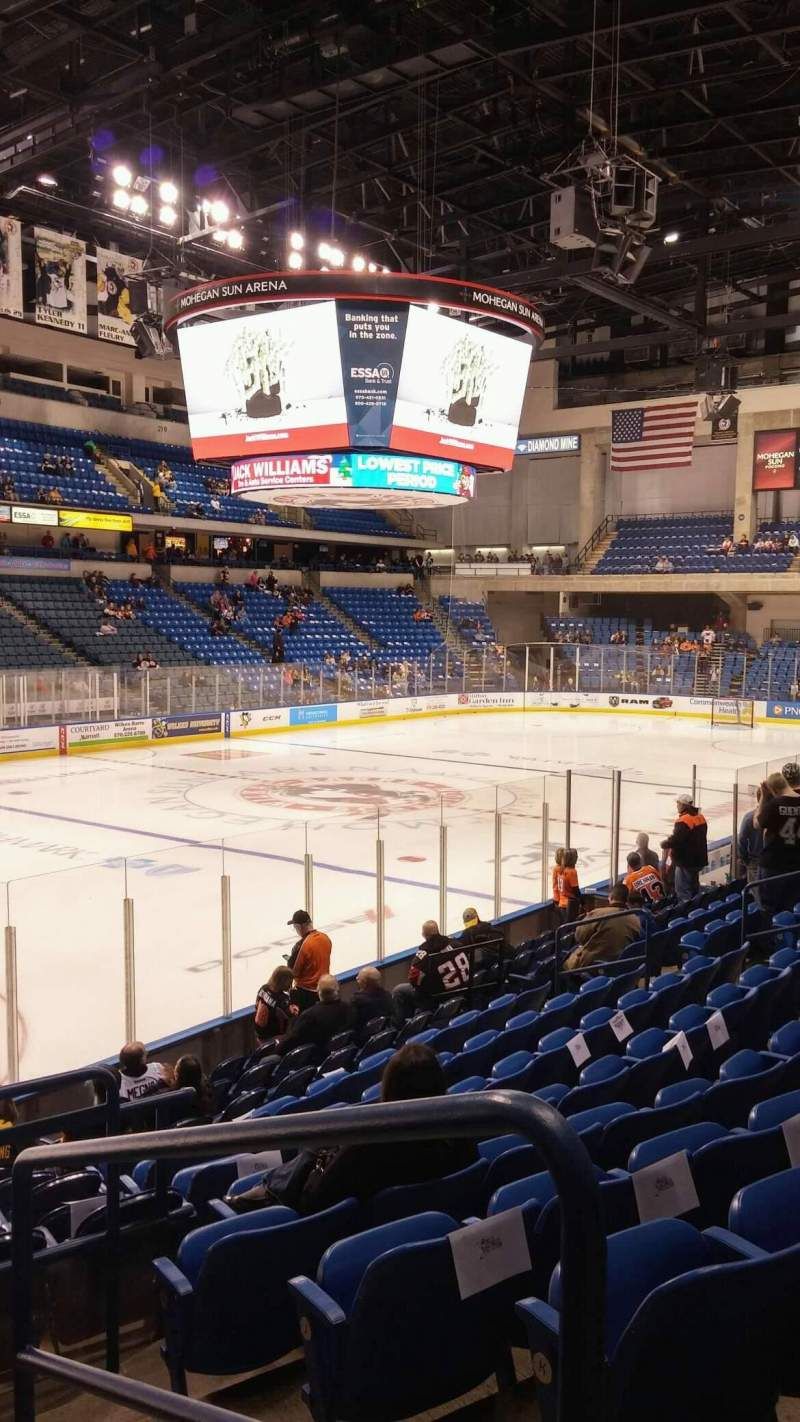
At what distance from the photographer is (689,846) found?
438 inches

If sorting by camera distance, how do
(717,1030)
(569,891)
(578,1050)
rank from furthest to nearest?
1. (569,891)
2. (578,1050)
3. (717,1030)

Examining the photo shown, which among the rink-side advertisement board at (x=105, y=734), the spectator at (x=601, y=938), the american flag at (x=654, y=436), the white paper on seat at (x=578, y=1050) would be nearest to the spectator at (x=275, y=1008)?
the spectator at (x=601, y=938)

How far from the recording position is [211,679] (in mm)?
28734

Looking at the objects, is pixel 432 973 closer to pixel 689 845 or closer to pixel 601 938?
pixel 601 938

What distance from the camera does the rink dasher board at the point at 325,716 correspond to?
25.8 metres

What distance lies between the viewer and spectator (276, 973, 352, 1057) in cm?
753

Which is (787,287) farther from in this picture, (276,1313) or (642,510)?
(276,1313)

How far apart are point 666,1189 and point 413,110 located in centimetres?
2262

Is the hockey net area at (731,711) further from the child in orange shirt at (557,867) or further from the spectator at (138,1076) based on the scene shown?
the spectator at (138,1076)

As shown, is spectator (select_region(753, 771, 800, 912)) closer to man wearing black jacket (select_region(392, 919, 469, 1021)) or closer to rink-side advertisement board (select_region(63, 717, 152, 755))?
man wearing black jacket (select_region(392, 919, 469, 1021))

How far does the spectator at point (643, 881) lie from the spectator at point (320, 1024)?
3494 millimetres

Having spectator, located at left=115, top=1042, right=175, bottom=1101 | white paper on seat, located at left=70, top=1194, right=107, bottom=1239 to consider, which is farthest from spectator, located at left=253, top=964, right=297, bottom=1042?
white paper on seat, located at left=70, top=1194, right=107, bottom=1239

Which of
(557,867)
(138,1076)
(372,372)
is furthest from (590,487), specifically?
(138,1076)

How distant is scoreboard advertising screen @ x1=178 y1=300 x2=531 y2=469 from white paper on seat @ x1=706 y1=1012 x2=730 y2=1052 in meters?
13.5
